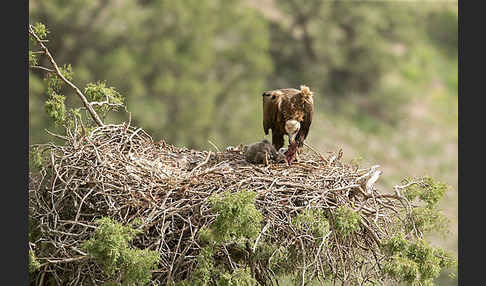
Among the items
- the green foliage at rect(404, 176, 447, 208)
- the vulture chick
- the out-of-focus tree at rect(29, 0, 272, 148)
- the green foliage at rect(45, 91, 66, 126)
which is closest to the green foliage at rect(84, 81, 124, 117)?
the green foliage at rect(45, 91, 66, 126)

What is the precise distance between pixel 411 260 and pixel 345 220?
0.36 m

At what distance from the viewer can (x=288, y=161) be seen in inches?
162

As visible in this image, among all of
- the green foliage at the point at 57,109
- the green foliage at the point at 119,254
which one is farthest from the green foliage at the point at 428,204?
the green foliage at the point at 57,109

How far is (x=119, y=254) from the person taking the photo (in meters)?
3.18

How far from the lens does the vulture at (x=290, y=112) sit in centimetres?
409

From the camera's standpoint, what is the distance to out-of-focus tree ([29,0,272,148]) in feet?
32.2

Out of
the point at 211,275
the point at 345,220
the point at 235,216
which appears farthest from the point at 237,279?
the point at 345,220

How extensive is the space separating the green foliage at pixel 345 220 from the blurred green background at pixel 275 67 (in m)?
5.07

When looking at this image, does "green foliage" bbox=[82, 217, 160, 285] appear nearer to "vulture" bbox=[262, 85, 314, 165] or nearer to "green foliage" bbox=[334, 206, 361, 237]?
"green foliage" bbox=[334, 206, 361, 237]

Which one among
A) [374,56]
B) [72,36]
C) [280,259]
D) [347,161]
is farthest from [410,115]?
[280,259]

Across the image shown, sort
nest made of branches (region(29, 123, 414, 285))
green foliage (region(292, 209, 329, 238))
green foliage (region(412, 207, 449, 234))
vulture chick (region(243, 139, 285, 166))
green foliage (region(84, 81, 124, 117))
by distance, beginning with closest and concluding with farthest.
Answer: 1. green foliage (region(292, 209, 329, 238))
2. nest made of branches (region(29, 123, 414, 285))
3. green foliage (region(412, 207, 449, 234))
4. vulture chick (region(243, 139, 285, 166))
5. green foliage (region(84, 81, 124, 117))

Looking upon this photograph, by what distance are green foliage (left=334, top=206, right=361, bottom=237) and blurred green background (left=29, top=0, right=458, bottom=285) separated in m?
5.07

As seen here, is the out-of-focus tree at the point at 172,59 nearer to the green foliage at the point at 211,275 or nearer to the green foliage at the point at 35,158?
the green foliage at the point at 35,158

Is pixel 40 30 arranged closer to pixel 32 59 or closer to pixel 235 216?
pixel 32 59
